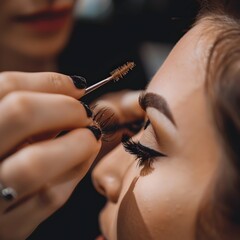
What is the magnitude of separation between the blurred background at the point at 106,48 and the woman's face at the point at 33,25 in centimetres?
18

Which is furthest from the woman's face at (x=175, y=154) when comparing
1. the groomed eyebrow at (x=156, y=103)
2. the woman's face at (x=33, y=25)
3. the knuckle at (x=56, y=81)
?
the woman's face at (x=33, y=25)

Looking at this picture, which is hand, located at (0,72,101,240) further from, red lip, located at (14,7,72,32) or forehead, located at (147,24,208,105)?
red lip, located at (14,7,72,32)

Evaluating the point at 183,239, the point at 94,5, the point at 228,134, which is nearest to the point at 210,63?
the point at 228,134

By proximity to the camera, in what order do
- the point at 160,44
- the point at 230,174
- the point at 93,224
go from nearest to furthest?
the point at 230,174 → the point at 93,224 → the point at 160,44

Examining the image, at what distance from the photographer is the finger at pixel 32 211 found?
0.56 meters

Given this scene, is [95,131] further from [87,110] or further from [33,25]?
[33,25]

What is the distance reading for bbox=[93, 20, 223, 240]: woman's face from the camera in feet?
1.85

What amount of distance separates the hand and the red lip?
0.57m

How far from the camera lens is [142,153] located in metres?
0.63

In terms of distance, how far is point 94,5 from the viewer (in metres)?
2.10

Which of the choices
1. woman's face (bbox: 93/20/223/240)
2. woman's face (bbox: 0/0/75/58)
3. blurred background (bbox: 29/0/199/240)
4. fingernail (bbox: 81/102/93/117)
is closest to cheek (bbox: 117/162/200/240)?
woman's face (bbox: 93/20/223/240)

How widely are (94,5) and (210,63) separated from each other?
5.27 feet

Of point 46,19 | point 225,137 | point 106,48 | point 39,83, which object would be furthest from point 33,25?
point 225,137

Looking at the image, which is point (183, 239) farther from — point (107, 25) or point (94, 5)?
point (94, 5)
